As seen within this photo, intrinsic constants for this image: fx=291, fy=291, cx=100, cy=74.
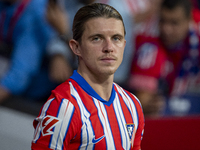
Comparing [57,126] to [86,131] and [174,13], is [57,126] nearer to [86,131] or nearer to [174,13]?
[86,131]

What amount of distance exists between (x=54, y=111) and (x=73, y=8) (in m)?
1.74

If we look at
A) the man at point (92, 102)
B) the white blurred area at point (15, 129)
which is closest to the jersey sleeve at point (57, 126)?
the man at point (92, 102)

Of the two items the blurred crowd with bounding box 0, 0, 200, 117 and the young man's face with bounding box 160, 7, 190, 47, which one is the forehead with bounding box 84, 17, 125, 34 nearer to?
the blurred crowd with bounding box 0, 0, 200, 117

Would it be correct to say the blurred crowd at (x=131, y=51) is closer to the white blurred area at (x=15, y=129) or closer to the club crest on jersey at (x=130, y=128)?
the white blurred area at (x=15, y=129)

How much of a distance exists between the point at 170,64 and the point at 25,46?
1.19 meters

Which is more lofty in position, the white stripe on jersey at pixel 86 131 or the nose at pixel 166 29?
the nose at pixel 166 29

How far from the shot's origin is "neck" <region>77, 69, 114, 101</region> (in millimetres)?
892

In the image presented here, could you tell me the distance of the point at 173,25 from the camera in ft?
7.70

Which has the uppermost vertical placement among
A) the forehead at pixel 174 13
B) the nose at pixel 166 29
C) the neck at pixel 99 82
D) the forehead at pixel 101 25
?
the forehead at pixel 174 13

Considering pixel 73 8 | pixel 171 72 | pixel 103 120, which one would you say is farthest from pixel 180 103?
pixel 103 120

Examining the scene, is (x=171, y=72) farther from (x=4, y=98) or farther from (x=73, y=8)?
(x=4, y=98)

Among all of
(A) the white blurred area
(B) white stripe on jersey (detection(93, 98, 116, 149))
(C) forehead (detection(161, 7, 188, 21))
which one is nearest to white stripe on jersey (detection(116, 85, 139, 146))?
(B) white stripe on jersey (detection(93, 98, 116, 149))

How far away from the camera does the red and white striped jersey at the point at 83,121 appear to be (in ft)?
2.56

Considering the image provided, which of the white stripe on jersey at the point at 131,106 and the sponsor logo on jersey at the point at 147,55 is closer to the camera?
the white stripe on jersey at the point at 131,106
